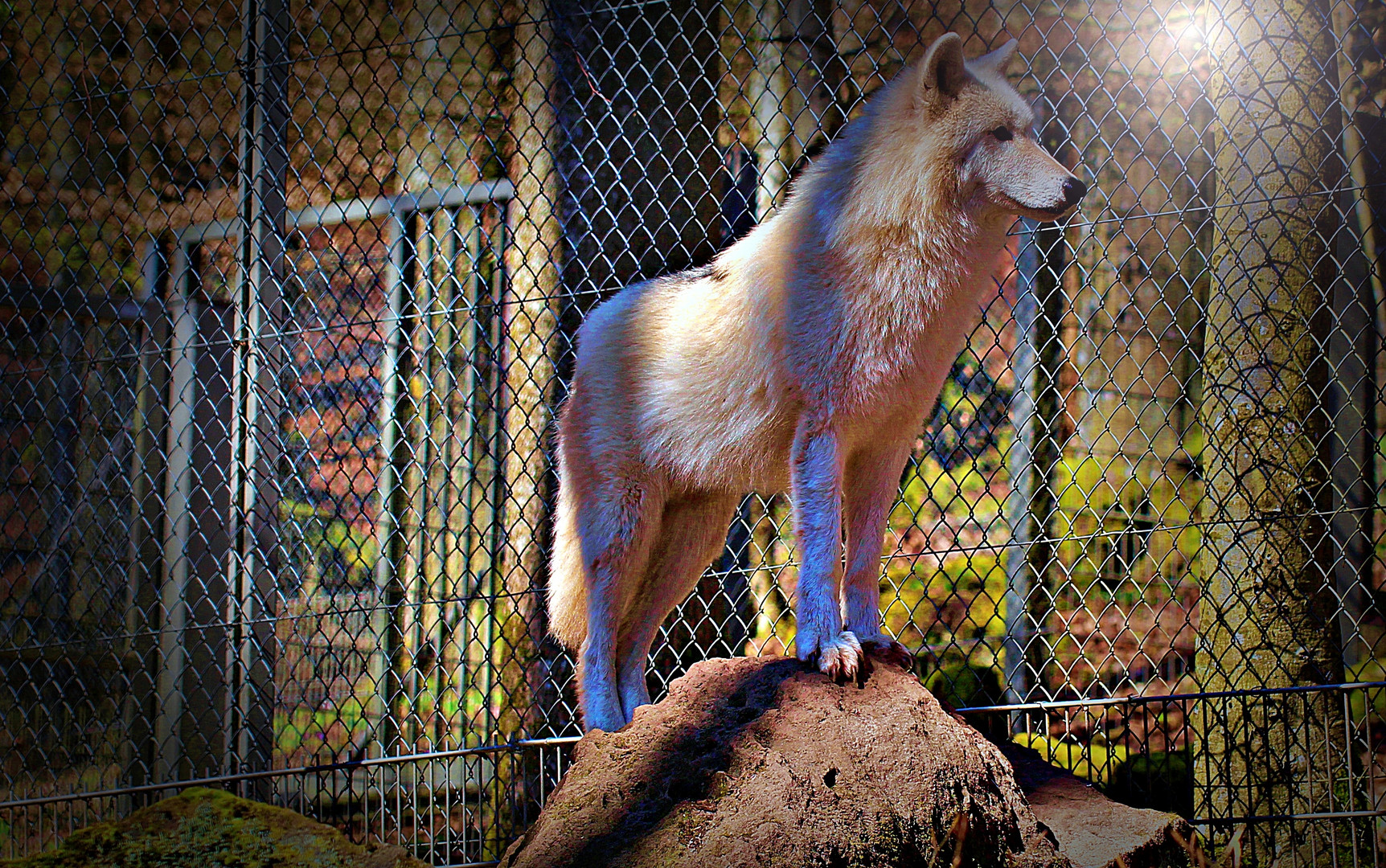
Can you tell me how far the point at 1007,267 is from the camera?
570 centimetres

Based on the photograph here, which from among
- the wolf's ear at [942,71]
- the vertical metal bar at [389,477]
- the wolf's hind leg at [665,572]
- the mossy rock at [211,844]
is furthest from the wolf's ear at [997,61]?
the vertical metal bar at [389,477]

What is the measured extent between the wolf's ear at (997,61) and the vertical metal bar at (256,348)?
2867mm

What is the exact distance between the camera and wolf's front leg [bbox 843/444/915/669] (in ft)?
8.87

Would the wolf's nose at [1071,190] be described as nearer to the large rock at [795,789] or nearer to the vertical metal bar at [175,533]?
the large rock at [795,789]

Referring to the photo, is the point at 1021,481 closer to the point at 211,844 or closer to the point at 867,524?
the point at 867,524

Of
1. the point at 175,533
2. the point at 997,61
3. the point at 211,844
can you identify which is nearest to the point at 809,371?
the point at 997,61

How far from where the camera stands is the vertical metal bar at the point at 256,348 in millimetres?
4156

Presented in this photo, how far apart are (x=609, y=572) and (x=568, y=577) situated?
0.70ft

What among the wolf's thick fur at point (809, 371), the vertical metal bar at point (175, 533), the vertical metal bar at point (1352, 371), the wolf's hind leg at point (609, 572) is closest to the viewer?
the wolf's thick fur at point (809, 371)

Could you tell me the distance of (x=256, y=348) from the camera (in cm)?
414

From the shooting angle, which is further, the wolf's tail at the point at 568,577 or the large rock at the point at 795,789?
the wolf's tail at the point at 568,577

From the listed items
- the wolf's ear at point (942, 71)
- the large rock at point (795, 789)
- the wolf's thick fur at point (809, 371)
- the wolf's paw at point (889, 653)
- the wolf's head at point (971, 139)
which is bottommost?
the large rock at point (795, 789)

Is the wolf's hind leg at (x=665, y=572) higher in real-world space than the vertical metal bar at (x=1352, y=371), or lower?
lower

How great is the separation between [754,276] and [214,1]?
15.0 ft
